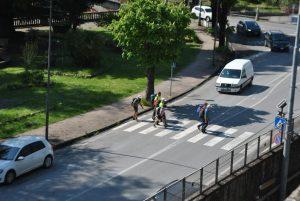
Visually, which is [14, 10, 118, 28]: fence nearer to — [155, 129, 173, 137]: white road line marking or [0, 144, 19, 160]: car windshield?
[155, 129, 173, 137]: white road line marking

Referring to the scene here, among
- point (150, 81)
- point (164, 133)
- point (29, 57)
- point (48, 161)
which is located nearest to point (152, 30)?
point (150, 81)

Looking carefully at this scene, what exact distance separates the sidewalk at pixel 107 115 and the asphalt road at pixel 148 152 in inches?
32.2

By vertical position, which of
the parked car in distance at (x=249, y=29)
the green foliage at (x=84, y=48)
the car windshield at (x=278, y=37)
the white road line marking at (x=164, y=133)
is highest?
the parked car in distance at (x=249, y=29)

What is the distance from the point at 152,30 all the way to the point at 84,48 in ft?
41.8

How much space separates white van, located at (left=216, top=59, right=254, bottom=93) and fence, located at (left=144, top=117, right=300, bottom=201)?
1209 centimetres

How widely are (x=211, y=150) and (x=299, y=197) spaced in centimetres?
1013

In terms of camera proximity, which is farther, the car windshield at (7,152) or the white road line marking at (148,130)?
the white road line marking at (148,130)

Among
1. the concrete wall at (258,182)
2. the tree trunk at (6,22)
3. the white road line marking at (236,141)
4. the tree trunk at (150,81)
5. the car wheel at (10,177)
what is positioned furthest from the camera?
the tree trunk at (6,22)

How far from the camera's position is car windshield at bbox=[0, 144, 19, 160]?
→ 24.7m

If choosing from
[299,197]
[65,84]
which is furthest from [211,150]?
[65,84]

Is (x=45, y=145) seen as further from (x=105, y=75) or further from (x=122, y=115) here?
(x=105, y=75)

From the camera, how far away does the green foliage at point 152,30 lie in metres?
34.9

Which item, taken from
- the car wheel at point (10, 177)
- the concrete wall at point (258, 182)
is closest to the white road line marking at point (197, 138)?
the concrete wall at point (258, 182)

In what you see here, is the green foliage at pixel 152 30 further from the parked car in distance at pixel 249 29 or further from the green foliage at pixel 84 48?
the parked car in distance at pixel 249 29
